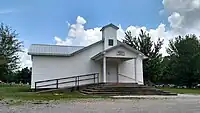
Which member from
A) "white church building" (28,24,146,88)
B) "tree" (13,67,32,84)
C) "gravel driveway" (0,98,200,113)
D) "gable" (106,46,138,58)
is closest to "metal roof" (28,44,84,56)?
"white church building" (28,24,146,88)

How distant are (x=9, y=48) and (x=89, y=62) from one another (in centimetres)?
1906

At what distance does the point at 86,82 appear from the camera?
78.4ft

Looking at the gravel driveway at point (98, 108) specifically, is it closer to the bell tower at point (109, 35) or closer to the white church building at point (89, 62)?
the white church building at point (89, 62)

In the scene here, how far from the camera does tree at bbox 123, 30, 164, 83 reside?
32.3 m

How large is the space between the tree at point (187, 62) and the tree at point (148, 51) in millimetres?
7642

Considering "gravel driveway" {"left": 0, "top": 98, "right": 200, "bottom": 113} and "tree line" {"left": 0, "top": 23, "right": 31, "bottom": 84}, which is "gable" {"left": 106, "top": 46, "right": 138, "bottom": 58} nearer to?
"gravel driveway" {"left": 0, "top": 98, "right": 200, "bottom": 113}

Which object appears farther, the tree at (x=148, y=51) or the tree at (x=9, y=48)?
the tree at (x=9, y=48)

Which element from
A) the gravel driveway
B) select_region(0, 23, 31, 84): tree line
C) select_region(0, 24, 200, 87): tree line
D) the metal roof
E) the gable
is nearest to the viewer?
the gravel driveway

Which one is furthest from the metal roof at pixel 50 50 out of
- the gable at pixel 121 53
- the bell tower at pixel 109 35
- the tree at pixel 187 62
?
the tree at pixel 187 62

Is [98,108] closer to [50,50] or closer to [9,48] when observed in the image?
[50,50]

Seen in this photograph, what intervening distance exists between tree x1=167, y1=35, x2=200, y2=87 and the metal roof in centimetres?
2022

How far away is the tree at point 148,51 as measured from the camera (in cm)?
3231

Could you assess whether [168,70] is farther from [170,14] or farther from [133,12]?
[133,12]

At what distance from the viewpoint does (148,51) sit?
33531 mm
